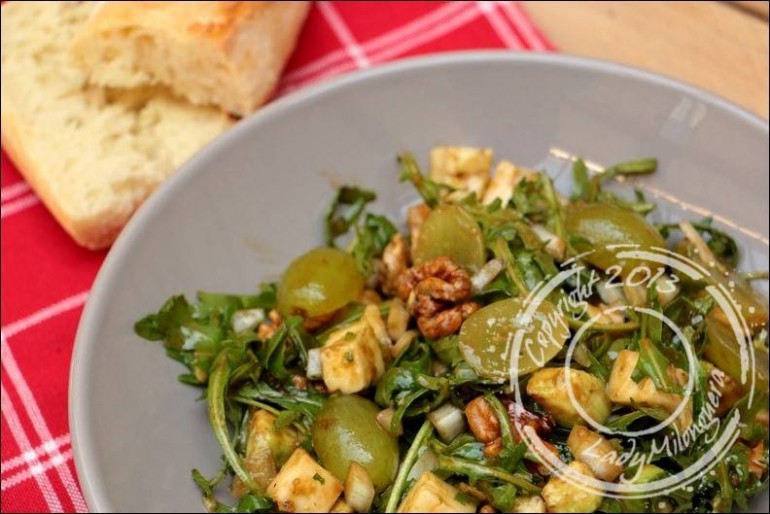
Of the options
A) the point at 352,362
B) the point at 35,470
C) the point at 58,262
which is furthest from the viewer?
the point at 58,262

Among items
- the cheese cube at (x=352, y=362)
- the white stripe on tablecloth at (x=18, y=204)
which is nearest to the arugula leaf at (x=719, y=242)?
the cheese cube at (x=352, y=362)

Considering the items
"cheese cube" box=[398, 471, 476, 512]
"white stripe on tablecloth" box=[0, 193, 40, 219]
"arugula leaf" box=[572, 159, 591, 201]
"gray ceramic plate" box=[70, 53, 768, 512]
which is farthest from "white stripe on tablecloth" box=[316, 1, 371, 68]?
"cheese cube" box=[398, 471, 476, 512]

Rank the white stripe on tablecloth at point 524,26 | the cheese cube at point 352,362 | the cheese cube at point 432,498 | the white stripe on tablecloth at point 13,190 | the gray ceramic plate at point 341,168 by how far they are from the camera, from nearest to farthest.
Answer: the cheese cube at point 432,498 < the cheese cube at point 352,362 < the gray ceramic plate at point 341,168 < the white stripe on tablecloth at point 13,190 < the white stripe on tablecloth at point 524,26

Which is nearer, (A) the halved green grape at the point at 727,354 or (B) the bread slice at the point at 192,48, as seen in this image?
(A) the halved green grape at the point at 727,354

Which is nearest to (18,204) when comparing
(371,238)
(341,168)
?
(341,168)

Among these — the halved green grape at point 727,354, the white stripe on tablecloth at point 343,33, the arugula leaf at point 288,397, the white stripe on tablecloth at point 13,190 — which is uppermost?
the white stripe on tablecloth at point 13,190

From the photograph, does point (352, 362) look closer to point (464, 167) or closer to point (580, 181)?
point (464, 167)

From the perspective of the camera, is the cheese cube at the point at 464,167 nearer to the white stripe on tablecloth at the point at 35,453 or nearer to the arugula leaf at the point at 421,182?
the arugula leaf at the point at 421,182
